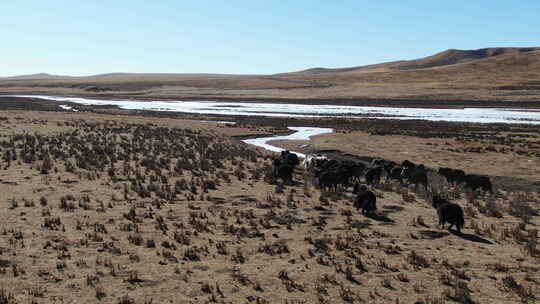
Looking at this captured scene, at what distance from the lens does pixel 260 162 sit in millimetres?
30969

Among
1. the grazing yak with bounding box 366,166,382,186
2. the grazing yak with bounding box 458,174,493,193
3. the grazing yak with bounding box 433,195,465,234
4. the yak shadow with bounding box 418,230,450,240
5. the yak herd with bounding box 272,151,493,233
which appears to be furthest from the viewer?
the grazing yak with bounding box 366,166,382,186

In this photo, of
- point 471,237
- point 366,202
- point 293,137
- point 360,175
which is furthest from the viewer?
point 293,137

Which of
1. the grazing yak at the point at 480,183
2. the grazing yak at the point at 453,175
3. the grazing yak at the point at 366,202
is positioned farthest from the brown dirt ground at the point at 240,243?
the grazing yak at the point at 453,175

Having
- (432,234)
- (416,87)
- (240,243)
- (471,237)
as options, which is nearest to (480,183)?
(471,237)

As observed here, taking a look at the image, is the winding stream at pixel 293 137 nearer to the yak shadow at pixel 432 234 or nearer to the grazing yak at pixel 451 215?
the grazing yak at pixel 451 215

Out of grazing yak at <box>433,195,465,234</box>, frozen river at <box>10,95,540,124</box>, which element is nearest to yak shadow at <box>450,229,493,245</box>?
grazing yak at <box>433,195,465,234</box>

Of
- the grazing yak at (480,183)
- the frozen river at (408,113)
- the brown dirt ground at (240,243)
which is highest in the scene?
the frozen river at (408,113)

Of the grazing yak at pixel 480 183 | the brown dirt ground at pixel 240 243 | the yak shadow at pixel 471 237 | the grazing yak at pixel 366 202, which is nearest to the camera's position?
the brown dirt ground at pixel 240 243

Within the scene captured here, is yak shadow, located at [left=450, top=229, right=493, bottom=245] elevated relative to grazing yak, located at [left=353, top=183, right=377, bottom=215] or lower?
lower

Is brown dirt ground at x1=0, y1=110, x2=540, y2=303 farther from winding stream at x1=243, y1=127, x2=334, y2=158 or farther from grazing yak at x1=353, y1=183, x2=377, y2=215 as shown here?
winding stream at x1=243, y1=127, x2=334, y2=158

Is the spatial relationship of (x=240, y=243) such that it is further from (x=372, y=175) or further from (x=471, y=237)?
(x=372, y=175)

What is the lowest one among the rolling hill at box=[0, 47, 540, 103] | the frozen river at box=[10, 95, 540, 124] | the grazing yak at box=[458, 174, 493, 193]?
the grazing yak at box=[458, 174, 493, 193]

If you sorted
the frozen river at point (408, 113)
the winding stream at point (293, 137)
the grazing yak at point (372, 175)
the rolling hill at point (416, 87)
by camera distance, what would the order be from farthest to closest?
the rolling hill at point (416, 87) → the frozen river at point (408, 113) → the winding stream at point (293, 137) → the grazing yak at point (372, 175)

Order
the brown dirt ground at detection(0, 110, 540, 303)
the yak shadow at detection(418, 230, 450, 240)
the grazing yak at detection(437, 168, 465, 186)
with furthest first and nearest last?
the grazing yak at detection(437, 168, 465, 186) → the yak shadow at detection(418, 230, 450, 240) → the brown dirt ground at detection(0, 110, 540, 303)
